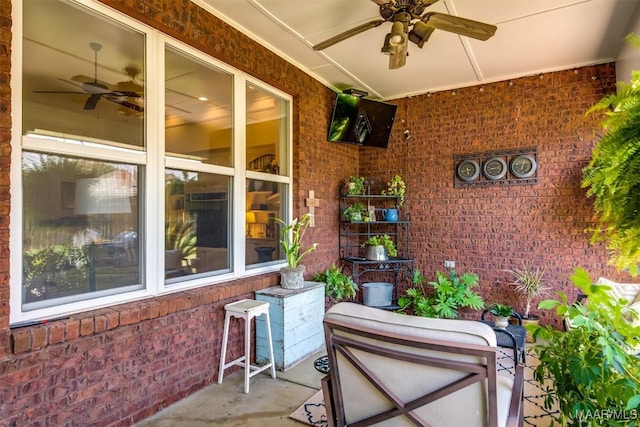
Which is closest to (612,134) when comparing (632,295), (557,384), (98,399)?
(557,384)

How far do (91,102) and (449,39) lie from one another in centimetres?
323

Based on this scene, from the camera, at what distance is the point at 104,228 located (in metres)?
2.43

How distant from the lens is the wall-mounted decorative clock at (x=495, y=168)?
4.54 metres

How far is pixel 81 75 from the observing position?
2.38m

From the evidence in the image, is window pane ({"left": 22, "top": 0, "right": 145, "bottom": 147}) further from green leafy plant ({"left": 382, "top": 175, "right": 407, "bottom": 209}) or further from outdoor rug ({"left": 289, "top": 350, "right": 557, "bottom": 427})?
green leafy plant ({"left": 382, "top": 175, "right": 407, "bottom": 209})

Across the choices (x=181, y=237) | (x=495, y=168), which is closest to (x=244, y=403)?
(x=181, y=237)

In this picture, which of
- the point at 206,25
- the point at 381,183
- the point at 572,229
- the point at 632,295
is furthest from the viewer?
the point at 381,183

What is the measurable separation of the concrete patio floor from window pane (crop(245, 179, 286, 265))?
115cm

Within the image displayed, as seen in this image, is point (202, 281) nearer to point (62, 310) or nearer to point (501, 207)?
point (62, 310)

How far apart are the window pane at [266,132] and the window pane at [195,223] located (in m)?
0.54

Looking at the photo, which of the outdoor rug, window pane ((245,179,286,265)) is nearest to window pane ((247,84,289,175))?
window pane ((245,179,286,265))

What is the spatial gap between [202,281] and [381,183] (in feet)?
10.5

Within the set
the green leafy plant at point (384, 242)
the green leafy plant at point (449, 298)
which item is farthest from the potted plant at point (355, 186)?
the green leafy plant at point (449, 298)

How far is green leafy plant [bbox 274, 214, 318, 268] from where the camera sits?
3652 millimetres
